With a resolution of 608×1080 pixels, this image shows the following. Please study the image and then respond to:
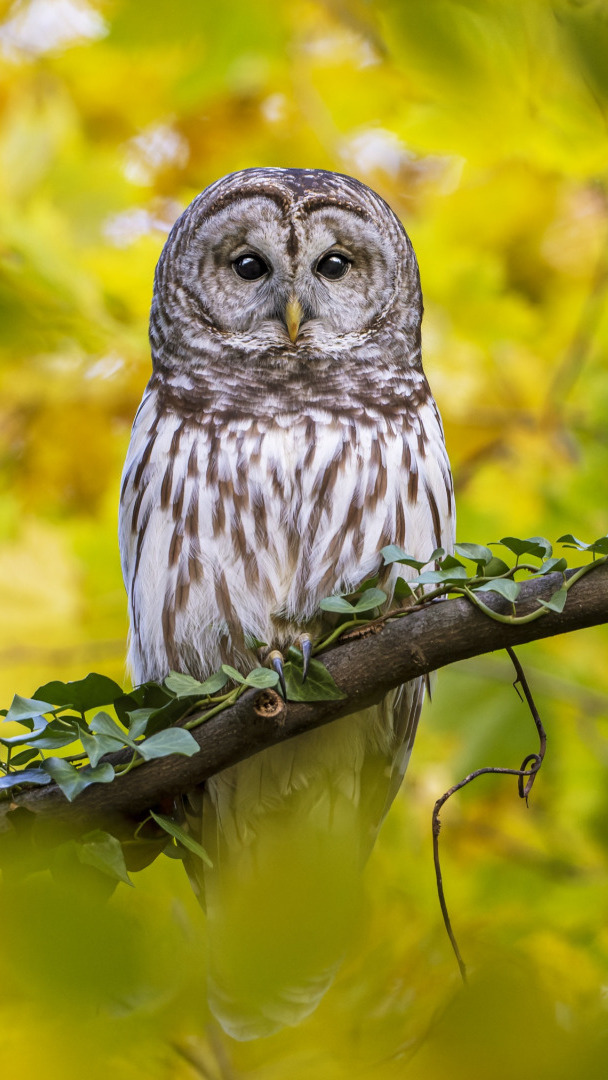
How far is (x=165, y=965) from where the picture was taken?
941mm

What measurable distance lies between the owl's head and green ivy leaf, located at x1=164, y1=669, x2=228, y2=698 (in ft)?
3.11

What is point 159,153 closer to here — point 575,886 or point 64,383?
point 64,383

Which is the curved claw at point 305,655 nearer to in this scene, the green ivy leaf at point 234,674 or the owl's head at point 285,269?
the green ivy leaf at point 234,674

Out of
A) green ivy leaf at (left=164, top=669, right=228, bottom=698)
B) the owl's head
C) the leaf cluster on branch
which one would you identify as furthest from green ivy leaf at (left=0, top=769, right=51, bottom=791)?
the owl's head

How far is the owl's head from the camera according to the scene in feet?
8.47

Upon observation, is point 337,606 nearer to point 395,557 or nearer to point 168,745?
point 395,557

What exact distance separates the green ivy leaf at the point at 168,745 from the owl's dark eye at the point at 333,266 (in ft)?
4.46

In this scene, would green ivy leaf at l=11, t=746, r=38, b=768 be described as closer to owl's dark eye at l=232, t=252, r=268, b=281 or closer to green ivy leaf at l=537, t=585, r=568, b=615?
green ivy leaf at l=537, t=585, r=568, b=615

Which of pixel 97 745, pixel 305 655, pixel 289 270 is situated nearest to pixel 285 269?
pixel 289 270

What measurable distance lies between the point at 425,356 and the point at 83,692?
7.25 ft

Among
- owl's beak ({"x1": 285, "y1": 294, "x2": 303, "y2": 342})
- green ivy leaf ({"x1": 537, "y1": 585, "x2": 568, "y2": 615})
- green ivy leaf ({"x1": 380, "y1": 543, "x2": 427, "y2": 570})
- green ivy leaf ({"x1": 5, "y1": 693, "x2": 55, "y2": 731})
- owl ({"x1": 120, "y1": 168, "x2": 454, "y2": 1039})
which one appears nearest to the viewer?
green ivy leaf ({"x1": 537, "y1": 585, "x2": 568, "y2": 615})

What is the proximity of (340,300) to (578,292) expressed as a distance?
154 cm

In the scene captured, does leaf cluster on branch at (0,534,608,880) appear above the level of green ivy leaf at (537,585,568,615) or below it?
above

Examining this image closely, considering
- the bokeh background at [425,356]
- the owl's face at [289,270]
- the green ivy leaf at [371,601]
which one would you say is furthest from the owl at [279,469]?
the green ivy leaf at [371,601]
